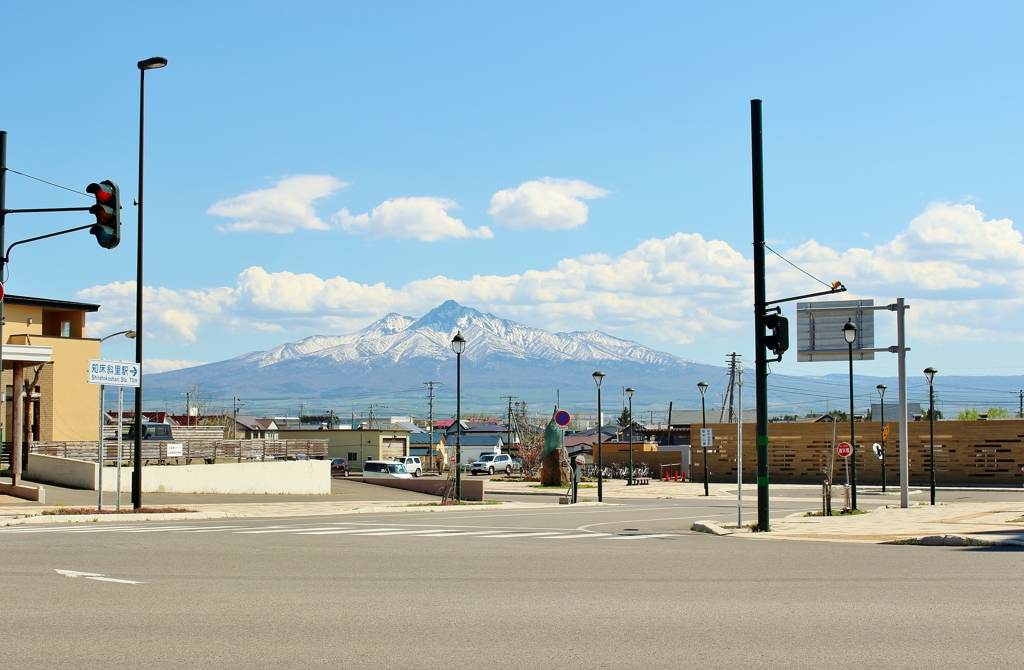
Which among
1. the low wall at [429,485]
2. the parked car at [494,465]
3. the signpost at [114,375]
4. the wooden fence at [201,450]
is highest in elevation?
the signpost at [114,375]

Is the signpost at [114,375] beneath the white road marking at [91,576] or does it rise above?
above

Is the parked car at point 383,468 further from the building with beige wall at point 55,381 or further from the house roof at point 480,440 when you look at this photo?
the house roof at point 480,440

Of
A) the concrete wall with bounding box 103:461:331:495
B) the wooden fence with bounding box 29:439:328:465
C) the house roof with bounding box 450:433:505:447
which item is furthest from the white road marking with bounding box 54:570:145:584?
the house roof with bounding box 450:433:505:447

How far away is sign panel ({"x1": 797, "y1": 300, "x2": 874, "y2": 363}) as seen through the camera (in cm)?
3588

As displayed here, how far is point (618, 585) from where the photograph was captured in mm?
11555

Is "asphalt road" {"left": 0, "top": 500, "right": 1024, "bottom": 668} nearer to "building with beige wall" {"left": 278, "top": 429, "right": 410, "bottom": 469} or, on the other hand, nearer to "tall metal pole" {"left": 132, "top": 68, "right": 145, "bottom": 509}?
"tall metal pole" {"left": 132, "top": 68, "right": 145, "bottom": 509}

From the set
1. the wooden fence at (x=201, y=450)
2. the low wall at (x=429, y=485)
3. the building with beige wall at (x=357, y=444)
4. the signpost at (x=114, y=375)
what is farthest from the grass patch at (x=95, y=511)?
the building with beige wall at (x=357, y=444)

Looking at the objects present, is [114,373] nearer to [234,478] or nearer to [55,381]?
[234,478]

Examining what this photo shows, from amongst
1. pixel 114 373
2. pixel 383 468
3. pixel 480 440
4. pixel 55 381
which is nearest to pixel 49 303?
pixel 55 381

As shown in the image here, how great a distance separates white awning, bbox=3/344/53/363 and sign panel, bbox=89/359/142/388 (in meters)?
10.1

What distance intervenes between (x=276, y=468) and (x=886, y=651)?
34538 mm

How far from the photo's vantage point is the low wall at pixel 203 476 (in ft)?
108

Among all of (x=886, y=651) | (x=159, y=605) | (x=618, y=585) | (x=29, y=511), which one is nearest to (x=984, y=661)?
(x=886, y=651)

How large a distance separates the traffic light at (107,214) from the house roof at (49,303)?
3503 cm
